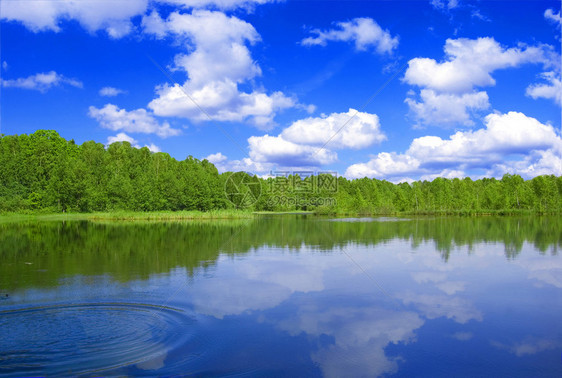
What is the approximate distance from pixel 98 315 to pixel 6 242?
2003 centimetres

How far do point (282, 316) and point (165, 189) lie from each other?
2611 inches

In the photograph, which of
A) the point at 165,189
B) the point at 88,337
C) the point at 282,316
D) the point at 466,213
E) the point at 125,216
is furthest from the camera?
the point at 466,213

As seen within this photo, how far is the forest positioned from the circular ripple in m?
56.8

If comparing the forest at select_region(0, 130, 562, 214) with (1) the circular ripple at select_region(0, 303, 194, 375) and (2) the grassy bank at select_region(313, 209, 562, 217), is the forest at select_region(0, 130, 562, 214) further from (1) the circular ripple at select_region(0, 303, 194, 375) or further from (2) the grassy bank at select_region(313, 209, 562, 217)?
(1) the circular ripple at select_region(0, 303, 194, 375)

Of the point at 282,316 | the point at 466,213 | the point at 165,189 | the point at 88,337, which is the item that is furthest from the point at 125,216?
the point at 466,213

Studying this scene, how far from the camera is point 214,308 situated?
10133 millimetres

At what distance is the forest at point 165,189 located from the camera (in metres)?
64.9

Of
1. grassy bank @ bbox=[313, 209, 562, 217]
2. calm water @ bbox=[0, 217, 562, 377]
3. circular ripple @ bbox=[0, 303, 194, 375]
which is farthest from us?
grassy bank @ bbox=[313, 209, 562, 217]

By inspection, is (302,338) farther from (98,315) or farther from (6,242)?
(6,242)

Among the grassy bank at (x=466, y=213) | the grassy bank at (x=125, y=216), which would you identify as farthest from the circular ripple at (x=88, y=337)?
the grassy bank at (x=466, y=213)

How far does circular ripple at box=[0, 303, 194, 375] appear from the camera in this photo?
265 inches

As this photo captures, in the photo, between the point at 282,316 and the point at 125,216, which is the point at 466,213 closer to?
the point at 125,216

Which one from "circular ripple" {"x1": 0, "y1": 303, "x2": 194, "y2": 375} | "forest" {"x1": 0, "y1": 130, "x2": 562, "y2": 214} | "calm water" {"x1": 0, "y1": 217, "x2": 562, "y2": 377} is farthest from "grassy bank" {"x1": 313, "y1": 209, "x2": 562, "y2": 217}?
"circular ripple" {"x1": 0, "y1": 303, "x2": 194, "y2": 375}

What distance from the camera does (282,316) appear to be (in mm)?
9570
